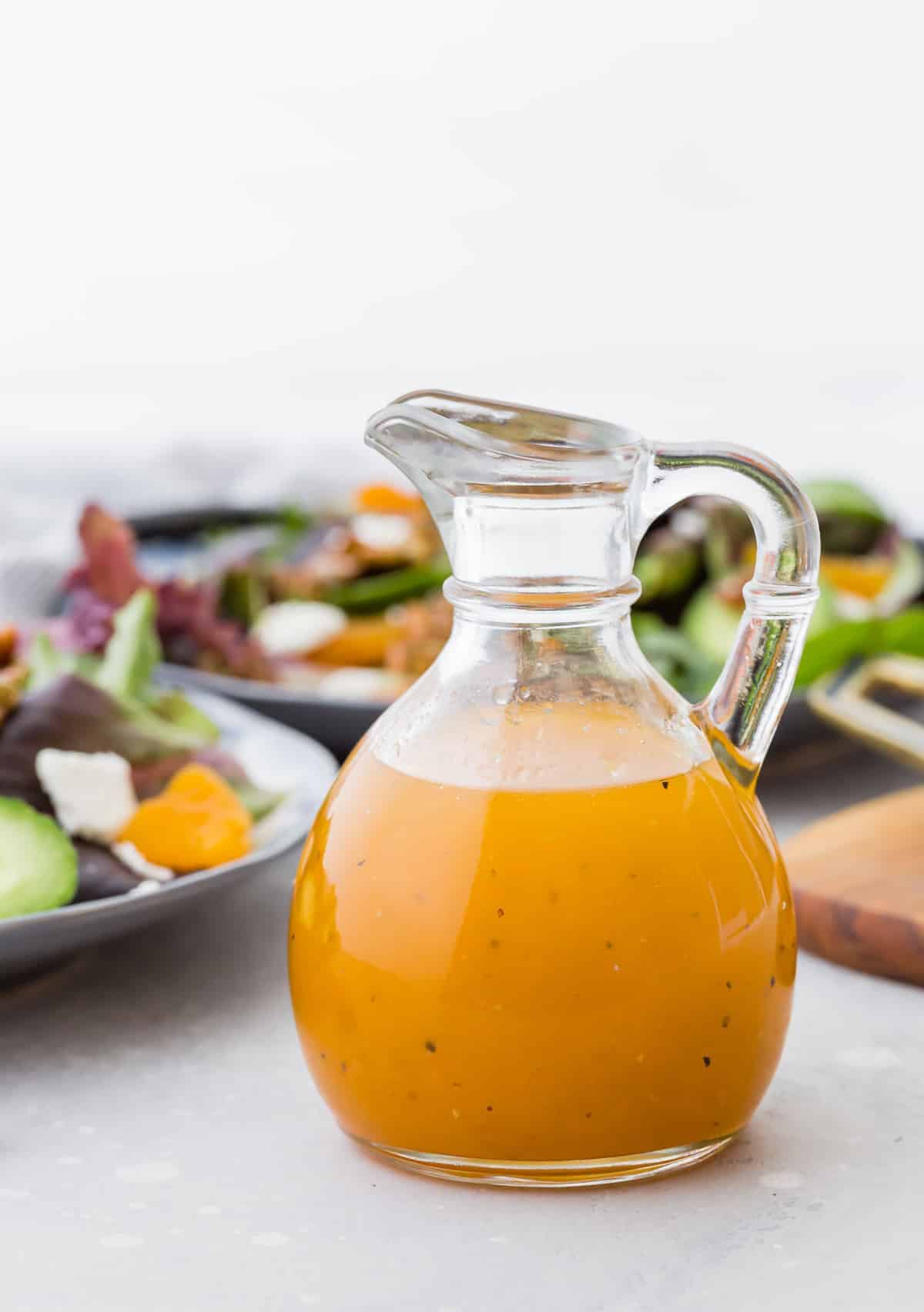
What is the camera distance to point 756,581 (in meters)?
0.74

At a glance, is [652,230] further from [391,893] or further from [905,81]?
[391,893]

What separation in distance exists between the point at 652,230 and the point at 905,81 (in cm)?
76

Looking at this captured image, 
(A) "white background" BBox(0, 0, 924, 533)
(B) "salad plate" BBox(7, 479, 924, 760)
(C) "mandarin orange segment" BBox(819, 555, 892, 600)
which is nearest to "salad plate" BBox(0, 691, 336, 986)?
(B) "salad plate" BBox(7, 479, 924, 760)

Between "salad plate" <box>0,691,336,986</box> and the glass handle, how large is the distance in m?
0.33

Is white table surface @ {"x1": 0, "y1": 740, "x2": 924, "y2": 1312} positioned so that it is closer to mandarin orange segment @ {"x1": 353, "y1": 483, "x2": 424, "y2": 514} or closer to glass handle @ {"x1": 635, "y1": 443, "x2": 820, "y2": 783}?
glass handle @ {"x1": 635, "y1": 443, "x2": 820, "y2": 783}

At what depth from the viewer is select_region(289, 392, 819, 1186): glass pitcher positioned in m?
0.68

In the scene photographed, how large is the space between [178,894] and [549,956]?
31 centimetres

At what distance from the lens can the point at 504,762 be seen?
0.71 m

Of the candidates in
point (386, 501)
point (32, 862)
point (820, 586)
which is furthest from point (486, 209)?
point (32, 862)

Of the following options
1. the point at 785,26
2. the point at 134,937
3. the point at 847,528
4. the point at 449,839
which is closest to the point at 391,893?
the point at 449,839

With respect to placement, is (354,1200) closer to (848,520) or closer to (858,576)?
(858,576)

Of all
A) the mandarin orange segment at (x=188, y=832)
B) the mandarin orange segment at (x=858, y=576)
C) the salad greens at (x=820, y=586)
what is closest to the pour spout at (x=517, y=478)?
the mandarin orange segment at (x=188, y=832)

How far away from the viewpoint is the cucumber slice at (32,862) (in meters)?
0.89

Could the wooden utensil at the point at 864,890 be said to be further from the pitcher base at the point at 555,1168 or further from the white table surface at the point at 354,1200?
the pitcher base at the point at 555,1168
